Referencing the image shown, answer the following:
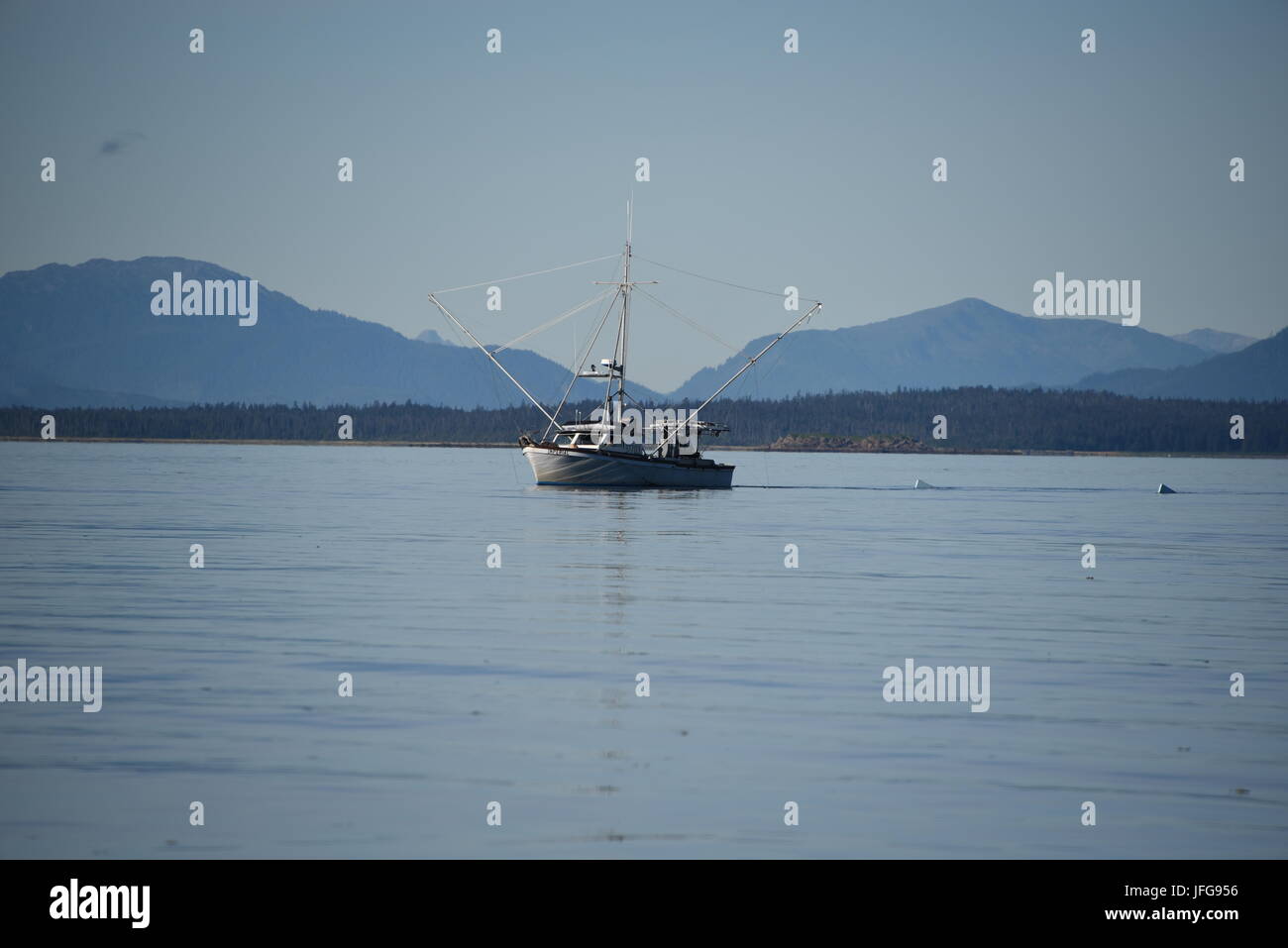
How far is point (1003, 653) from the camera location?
89.1 feet

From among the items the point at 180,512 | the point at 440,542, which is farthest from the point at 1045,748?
the point at 180,512

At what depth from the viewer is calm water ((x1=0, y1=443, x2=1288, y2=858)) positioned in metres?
15.1

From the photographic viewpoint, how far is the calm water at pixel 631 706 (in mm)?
15070

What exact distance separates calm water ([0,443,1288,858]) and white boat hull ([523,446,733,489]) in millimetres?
52490

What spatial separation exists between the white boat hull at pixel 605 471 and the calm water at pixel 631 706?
172 feet

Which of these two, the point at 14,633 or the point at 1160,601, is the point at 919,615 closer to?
the point at 1160,601
